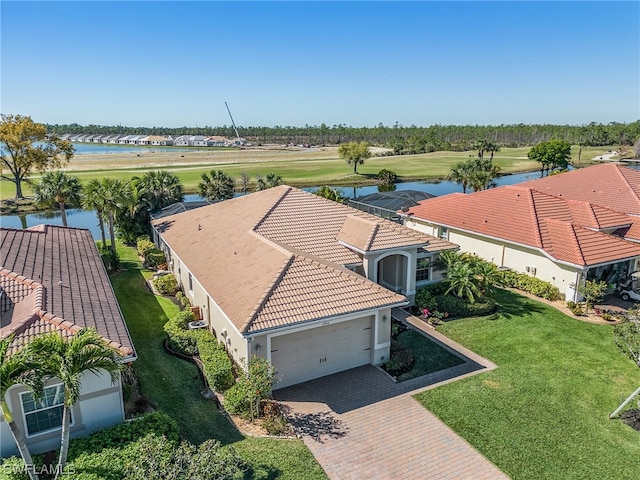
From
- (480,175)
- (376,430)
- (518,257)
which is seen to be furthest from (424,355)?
(480,175)

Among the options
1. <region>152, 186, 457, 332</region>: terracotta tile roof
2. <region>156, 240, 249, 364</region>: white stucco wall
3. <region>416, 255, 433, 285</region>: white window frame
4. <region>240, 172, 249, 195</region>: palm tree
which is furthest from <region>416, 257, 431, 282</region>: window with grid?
<region>240, 172, 249, 195</region>: palm tree

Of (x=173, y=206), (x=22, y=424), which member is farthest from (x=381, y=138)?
(x=22, y=424)

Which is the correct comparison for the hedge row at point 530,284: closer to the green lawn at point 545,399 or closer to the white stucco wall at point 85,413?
the green lawn at point 545,399

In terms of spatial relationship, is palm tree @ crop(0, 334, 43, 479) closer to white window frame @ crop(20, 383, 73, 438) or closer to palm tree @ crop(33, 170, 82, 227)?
white window frame @ crop(20, 383, 73, 438)

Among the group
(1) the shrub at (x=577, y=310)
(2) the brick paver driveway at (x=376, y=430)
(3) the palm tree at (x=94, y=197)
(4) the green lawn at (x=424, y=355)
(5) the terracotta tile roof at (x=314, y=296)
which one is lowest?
(2) the brick paver driveway at (x=376, y=430)

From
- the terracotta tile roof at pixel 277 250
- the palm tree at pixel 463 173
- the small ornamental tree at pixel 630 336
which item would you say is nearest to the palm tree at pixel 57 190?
the terracotta tile roof at pixel 277 250
